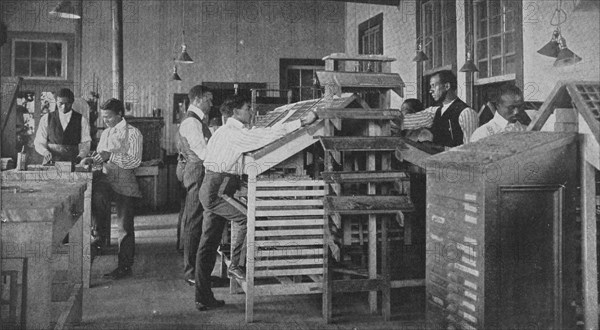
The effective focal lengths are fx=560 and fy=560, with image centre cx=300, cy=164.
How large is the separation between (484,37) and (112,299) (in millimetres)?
5241

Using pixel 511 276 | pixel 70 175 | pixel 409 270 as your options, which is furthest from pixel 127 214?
pixel 511 276

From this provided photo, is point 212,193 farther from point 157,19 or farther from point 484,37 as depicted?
point 157,19

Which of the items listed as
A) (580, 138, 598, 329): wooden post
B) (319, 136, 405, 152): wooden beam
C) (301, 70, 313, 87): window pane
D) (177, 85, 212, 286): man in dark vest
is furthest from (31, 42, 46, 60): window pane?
(580, 138, 598, 329): wooden post

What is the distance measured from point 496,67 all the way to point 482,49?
0.43 metres

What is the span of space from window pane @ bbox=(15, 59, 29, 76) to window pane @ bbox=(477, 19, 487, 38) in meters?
8.87

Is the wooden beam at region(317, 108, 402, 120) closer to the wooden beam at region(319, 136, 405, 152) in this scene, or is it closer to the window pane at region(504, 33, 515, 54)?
the wooden beam at region(319, 136, 405, 152)

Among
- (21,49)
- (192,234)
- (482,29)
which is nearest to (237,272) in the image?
(192,234)

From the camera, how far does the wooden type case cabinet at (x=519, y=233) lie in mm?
2189

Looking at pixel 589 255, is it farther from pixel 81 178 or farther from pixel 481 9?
pixel 481 9

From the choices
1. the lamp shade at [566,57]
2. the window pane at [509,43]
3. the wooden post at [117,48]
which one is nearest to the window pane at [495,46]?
the window pane at [509,43]

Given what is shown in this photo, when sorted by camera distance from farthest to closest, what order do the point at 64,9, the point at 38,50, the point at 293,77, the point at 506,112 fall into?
the point at 293,77 → the point at 38,50 → the point at 64,9 → the point at 506,112

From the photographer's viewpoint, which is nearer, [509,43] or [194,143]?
[194,143]

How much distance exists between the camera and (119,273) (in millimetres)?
5238

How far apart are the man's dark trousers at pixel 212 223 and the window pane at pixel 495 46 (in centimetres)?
398
